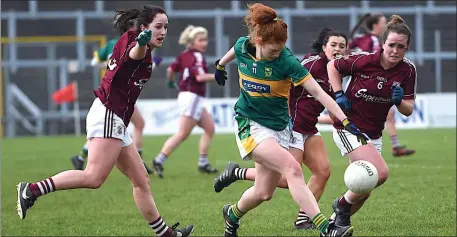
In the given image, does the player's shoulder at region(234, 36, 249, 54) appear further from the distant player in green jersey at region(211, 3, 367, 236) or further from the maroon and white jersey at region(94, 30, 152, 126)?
the maroon and white jersey at region(94, 30, 152, 126)

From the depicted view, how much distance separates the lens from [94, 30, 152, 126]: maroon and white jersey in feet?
25.1

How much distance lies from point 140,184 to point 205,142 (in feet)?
22.9

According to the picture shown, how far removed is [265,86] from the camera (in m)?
7.48

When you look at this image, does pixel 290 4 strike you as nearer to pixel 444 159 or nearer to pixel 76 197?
pixel 444 159

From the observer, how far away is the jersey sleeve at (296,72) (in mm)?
7270

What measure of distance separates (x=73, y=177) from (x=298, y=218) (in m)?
2.27

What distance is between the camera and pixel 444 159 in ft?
53.7

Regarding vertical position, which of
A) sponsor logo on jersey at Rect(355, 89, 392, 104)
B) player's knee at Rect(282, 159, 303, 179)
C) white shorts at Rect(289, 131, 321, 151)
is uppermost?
sponsor logo on jersey at Rect(355, 89, 392, 104)

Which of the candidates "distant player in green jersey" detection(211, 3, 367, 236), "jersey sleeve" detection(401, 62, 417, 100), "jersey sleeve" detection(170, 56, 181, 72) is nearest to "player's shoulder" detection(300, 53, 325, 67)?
"jersey sleeve" detection(401, 62, 417, 100)

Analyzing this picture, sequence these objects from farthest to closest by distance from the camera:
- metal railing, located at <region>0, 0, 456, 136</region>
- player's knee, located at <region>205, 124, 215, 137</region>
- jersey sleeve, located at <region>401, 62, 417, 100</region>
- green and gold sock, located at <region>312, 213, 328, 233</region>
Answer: metal railing, located at <region>0, 0, 456, 136</region> → player's knee, located at <region>205, 124, 215, 137</region> → jersey sleeve, located at <region>401, 62, 417, 100</region> → green and gold sock, located at <region>312, 213, 328, 233</region>

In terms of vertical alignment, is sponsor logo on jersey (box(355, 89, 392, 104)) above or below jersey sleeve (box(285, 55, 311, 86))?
below

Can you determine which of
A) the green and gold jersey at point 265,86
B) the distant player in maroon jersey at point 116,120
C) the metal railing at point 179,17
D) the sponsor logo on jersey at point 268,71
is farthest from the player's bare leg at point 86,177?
the metal railing at point 179,17

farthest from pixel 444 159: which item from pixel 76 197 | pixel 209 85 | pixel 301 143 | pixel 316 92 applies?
pixel 209 85

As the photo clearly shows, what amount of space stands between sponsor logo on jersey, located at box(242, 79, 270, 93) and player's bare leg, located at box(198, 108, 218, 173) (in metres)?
7.28
